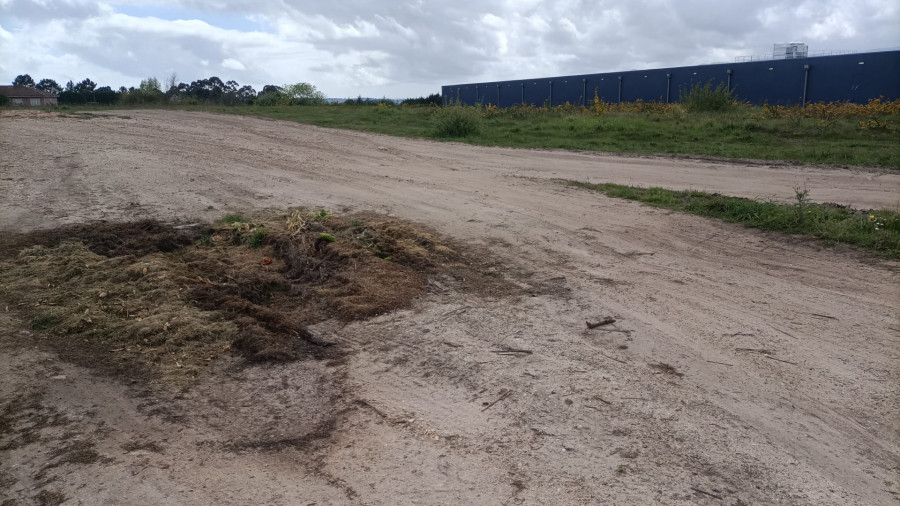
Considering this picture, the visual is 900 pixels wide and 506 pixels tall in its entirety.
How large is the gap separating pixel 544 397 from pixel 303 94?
1878 inches

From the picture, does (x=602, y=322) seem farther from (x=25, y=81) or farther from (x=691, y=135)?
(x=25, y=81)

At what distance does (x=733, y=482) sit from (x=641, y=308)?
2.48 metres

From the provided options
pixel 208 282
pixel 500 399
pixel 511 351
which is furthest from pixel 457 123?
pixel 500 399

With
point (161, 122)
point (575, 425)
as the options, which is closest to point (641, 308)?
point (575, 425)

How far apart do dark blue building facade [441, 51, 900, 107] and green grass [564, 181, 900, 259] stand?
17.8 metres

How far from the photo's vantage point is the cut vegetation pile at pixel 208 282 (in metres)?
5.21

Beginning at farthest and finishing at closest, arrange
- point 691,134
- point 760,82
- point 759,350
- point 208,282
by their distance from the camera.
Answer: point 760,82, point 691,134, point 208,282, point 759,350

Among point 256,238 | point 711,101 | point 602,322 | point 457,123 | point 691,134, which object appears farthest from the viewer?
point 711,101

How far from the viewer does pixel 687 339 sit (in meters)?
5.11

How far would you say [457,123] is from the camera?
21.7 meters

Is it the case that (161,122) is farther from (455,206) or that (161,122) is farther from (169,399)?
(169,399)

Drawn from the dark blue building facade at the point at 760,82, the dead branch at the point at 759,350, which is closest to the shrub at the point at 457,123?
the dark blue building facade at the point at 760,82

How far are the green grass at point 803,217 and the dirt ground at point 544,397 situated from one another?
14.7 inches

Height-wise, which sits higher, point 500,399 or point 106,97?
point 106,97
